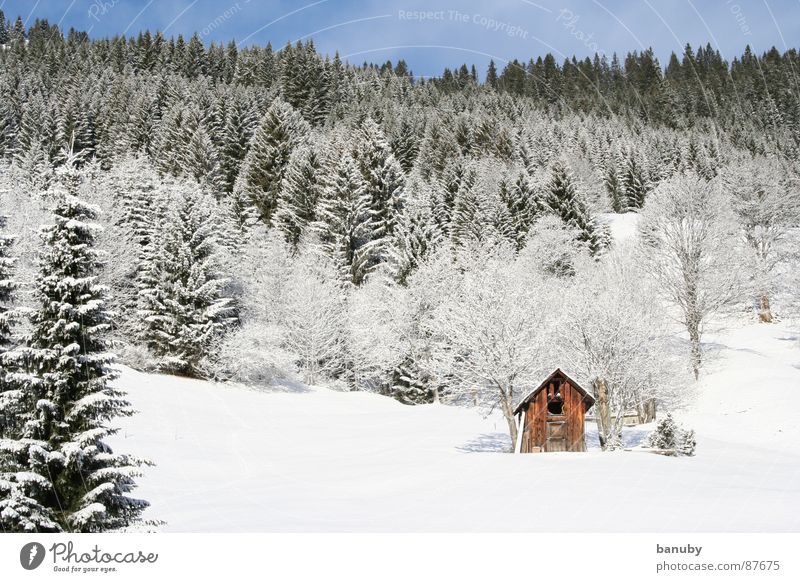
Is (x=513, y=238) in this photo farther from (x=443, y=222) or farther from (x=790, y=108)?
(x=790, y=108)

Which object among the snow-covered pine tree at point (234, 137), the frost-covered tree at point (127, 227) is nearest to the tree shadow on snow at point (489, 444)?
the frost-covered tree at point (127, 227)

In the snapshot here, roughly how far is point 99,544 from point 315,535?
280 centimetres

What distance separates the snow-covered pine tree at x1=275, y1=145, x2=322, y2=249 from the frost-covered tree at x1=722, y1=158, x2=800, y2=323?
132 ft

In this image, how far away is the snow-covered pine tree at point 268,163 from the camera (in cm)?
6353

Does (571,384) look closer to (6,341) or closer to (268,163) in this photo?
(6,341)

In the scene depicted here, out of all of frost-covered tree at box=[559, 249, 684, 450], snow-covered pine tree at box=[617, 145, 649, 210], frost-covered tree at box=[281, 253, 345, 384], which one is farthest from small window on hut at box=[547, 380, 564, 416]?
snow-covered pine tree at box=[617, 145, 649, 210]

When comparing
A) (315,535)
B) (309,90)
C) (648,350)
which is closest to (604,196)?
(309,90)

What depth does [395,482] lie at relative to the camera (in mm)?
16859

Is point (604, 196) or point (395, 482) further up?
point (604, 196)

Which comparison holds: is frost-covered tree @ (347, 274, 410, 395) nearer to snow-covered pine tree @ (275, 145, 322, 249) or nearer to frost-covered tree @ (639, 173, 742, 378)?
snow-covered pine tree @ (275, 145, 322, 249)

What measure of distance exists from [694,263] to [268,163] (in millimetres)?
45400

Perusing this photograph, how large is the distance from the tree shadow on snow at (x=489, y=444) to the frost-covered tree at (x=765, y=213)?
32.8 metres

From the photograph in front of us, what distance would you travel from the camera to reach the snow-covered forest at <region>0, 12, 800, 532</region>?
886 cm

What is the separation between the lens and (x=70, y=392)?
8781 mm
